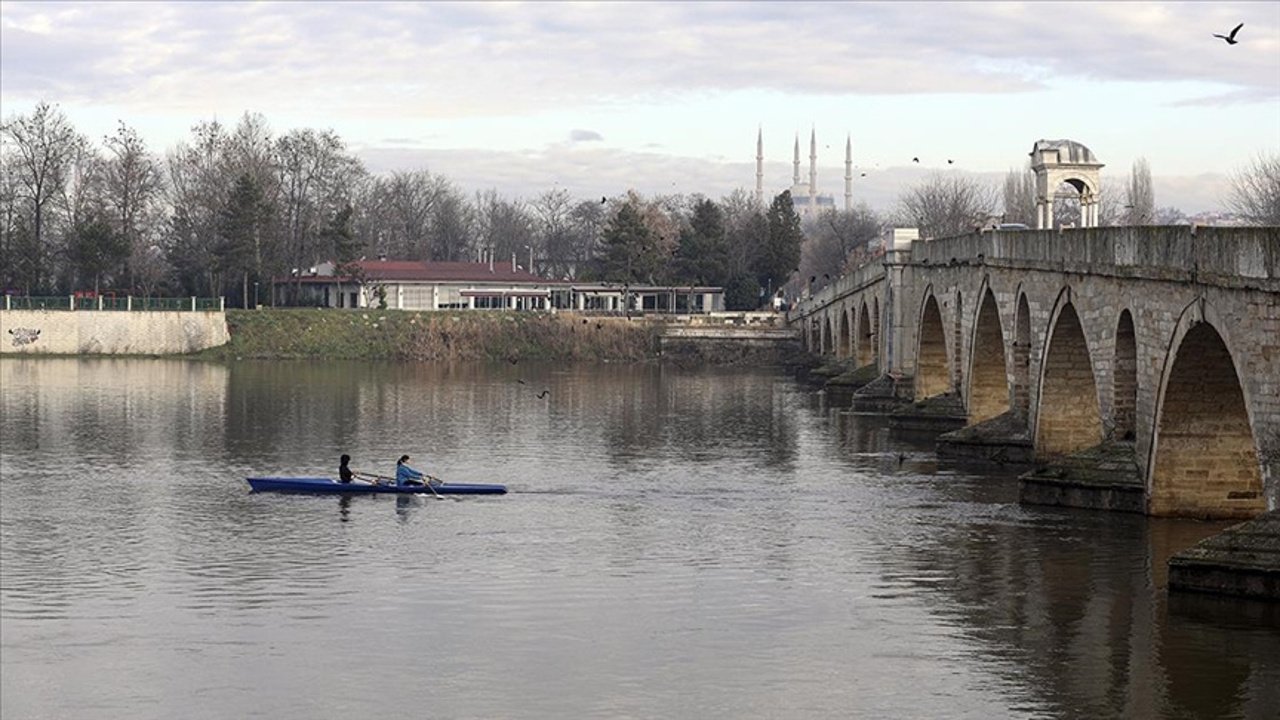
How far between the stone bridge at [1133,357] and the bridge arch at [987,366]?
44 millimetres

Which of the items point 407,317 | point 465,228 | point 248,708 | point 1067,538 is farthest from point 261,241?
point 248,708

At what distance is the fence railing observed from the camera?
119 m

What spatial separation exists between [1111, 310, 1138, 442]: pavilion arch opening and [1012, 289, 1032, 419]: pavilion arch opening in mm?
10184

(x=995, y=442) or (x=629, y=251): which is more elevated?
(x=629, y=251)

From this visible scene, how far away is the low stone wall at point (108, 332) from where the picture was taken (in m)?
116

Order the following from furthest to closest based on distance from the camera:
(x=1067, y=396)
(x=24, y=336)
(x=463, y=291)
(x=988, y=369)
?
(x=463, y=291), (x=24, y=336), (x=988, y=369), (x=1067, y=396)

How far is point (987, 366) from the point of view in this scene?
60844 mm

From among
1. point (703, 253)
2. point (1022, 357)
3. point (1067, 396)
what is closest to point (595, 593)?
point (1067, 396)

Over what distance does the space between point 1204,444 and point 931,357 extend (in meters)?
34.9

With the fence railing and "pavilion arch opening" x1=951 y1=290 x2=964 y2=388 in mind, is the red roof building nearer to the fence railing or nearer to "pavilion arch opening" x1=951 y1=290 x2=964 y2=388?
the fence railing

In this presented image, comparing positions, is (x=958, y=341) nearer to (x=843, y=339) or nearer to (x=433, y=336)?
(x=843, y=339)

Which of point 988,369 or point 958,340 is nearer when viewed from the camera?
point 988,369

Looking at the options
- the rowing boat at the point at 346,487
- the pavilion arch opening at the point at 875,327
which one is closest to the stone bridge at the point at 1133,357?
the rowing boat at the point at 346,487

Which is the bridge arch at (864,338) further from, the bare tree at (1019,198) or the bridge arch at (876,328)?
the bare tree at (1019,198)
